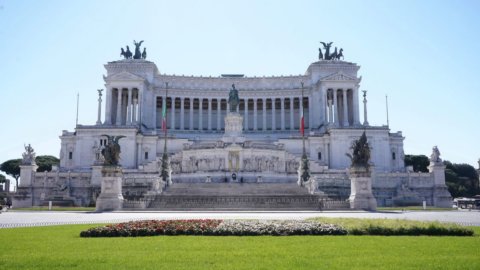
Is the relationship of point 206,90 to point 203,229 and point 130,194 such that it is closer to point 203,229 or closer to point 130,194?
point 130,194

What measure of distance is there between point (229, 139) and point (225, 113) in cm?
3145

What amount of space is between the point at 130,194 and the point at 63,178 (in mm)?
14946

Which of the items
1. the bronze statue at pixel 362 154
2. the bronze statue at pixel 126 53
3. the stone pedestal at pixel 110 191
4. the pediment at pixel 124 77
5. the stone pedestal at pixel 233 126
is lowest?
the stone pedestal at pixel 110 191

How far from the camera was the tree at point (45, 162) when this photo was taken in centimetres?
11746

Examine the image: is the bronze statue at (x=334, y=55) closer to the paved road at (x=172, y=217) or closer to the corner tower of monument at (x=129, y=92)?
the corner tower of monument at (x=129, y=92)

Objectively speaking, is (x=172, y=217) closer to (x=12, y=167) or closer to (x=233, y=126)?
(x=233, y=126)

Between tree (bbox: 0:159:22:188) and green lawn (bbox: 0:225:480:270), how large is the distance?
367 feet

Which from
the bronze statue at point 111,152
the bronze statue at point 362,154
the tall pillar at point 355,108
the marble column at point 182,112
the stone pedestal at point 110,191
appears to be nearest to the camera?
the stone pedestal at point 110,191

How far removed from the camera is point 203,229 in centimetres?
2188

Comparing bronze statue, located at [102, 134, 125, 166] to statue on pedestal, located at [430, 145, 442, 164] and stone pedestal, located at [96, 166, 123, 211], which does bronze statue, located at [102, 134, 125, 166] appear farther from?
statue on pedestal, located at [430, 145, 442, 164]

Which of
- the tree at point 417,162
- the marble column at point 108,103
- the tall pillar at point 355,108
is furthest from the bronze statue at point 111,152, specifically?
the tree at point 417,162

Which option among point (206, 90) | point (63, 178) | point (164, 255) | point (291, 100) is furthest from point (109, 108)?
point (164, 255)

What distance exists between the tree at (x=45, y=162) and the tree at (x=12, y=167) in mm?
5171

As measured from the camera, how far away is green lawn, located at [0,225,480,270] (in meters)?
12.7
